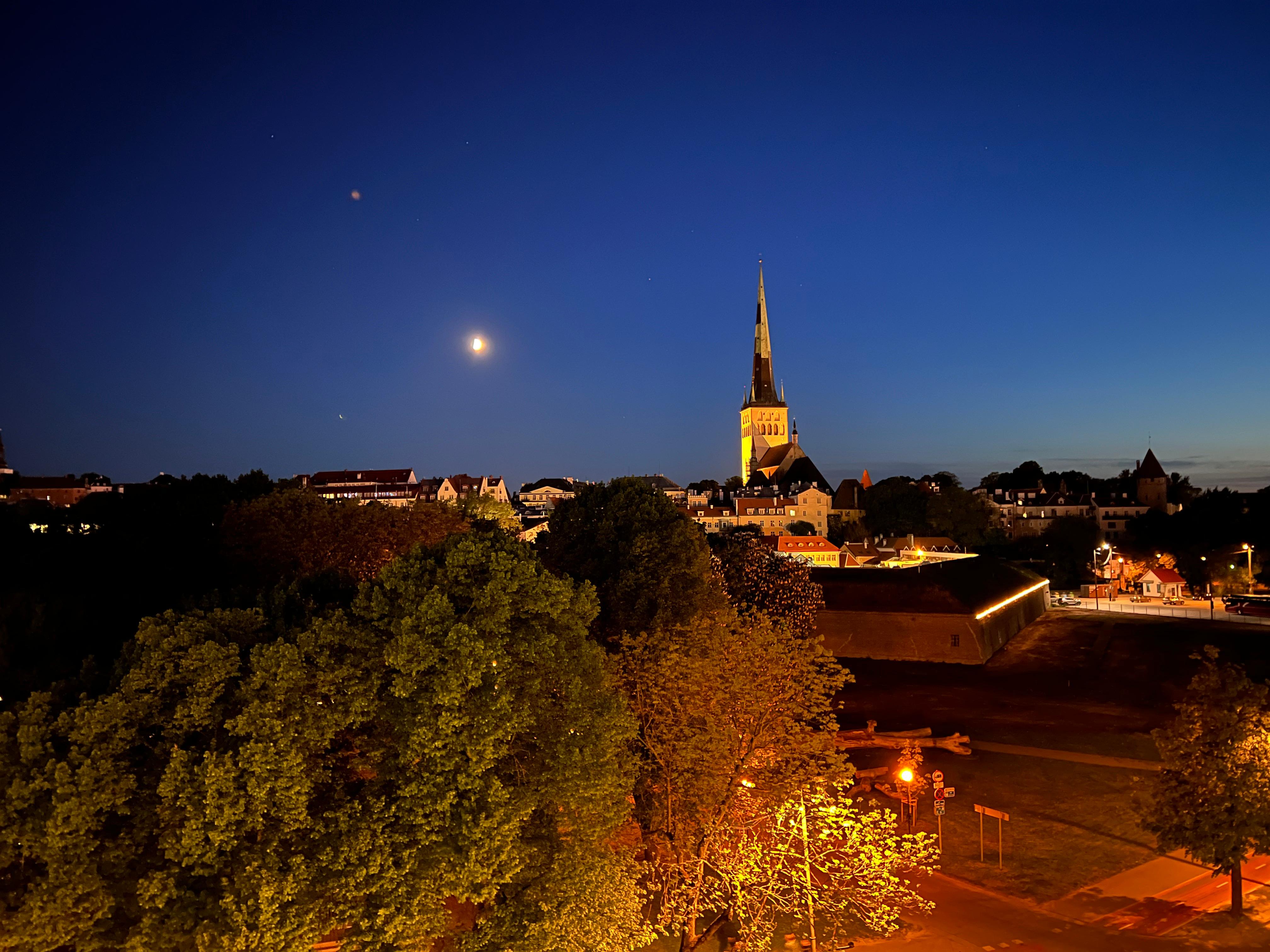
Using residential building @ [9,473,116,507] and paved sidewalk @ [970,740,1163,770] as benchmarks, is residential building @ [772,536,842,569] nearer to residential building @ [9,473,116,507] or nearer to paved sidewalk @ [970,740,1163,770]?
paved sidewalk @ [970,740,1163,770]

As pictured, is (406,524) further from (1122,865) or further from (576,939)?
(1122,865)

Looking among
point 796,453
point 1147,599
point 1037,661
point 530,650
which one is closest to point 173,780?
point 530,650

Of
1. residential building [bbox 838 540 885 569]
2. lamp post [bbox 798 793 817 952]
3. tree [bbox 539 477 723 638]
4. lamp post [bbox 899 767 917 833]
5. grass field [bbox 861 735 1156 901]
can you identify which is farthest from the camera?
residential building [bbox 838 540 885 569]

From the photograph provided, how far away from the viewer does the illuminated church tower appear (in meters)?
126

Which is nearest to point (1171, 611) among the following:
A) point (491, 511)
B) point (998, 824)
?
point (998, 824)

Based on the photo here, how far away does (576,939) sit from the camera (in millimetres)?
11320

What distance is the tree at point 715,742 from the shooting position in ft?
47.3

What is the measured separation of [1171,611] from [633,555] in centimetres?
4020

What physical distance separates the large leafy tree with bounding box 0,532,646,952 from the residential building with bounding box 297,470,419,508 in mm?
91992

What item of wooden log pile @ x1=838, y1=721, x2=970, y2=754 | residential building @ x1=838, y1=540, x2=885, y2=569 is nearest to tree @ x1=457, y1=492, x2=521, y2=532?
residential building @ x1=838, y1=540, x2=885, y2=569

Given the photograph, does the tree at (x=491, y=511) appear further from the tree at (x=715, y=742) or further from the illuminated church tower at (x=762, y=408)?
the illuminated church tower at (x=762, y=408)

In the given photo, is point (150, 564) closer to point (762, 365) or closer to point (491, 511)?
point (491, 511)

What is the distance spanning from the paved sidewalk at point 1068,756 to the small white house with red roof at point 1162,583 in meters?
39.3

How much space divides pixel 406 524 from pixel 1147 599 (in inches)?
1960
